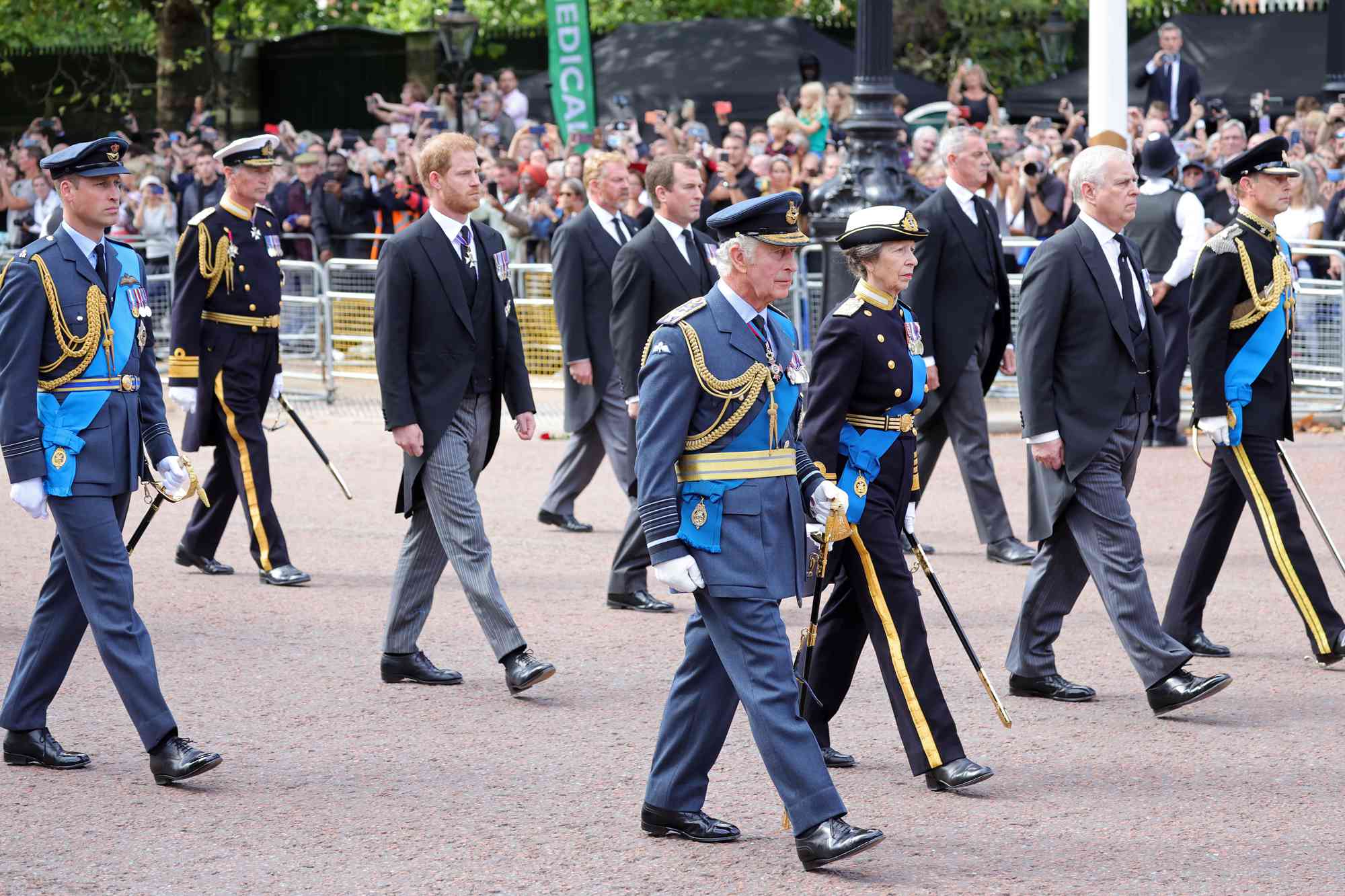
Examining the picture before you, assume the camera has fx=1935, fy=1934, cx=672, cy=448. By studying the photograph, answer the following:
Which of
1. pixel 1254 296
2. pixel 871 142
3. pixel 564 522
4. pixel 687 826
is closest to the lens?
pixel 687 826

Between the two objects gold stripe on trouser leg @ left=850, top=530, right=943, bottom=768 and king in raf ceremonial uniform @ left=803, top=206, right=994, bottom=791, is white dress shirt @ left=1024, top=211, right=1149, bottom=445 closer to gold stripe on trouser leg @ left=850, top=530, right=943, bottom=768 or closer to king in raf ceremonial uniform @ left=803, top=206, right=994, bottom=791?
king in raf ceremonial uniform @ left=803, top=206, right=994, bottom=791

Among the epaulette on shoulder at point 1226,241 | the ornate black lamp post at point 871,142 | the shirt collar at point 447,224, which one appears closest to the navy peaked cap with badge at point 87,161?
the shirt collar at point 447,224

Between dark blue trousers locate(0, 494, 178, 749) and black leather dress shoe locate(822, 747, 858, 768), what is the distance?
196 cm

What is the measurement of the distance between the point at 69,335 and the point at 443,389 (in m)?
1.47

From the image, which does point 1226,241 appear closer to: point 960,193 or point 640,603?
point 960,193

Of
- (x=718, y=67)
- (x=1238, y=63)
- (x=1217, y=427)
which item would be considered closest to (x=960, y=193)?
(x=1217, y=427)

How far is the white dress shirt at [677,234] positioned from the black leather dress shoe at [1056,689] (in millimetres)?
2569

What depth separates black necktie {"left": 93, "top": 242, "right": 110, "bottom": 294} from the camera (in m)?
5.95

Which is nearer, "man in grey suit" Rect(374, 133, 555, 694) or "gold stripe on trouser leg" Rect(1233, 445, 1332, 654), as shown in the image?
"man in grey suit" Rect(374, 133, 555, 694)

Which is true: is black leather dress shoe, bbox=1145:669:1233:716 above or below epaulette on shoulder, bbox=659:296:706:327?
below

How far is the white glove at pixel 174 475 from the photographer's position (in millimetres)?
5871

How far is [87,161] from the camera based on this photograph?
19.2 ft

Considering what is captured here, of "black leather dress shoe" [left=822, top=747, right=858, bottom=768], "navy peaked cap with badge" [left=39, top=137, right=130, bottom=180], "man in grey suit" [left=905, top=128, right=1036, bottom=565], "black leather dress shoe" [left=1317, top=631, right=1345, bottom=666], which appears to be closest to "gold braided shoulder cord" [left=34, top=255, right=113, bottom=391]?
"navy peaked cap with badge" [left=39, top=137, right=130, bottom=180]

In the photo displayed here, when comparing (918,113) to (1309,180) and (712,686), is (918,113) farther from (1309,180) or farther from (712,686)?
(712,686)
